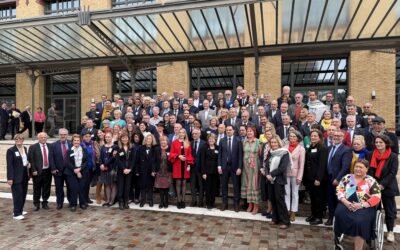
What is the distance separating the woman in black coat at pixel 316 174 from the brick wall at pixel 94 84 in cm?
1135

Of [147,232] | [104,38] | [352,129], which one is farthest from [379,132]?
[104,38]

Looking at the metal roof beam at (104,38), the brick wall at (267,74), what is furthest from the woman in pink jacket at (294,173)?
the brick wall at (267,74)

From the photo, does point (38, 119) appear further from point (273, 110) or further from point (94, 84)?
point (273, 110)

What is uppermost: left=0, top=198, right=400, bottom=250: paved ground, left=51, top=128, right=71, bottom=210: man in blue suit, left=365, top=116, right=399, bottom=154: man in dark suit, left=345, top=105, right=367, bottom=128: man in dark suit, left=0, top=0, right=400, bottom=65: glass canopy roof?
left=0, top=0, right=400, bottom=65: glass canopy roof

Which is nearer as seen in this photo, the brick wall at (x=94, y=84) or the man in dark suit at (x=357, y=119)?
the man in dark suit at (x=357, y=119)

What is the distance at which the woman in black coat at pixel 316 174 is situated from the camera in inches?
199

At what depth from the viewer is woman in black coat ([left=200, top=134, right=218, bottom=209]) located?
6.04m

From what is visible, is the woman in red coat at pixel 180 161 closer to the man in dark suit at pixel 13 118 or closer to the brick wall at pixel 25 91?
the man in dark suit at pixel 13 118

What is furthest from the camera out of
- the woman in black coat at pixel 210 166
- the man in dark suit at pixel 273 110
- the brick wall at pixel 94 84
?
the brick wall at pixel 94 84

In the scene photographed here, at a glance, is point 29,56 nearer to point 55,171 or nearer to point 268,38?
point 55,171

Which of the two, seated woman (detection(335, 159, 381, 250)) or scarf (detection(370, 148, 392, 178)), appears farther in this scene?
scarf (detection(370, 148, 392, 178))

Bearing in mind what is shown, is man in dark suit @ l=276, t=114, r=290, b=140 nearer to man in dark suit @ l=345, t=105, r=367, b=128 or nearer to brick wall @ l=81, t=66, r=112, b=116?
man in dark suit @ l=345, t=105, r=367, b=128

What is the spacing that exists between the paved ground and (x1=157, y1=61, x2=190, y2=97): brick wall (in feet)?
27.1

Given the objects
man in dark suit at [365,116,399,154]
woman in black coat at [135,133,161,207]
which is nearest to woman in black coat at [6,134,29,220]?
woman in black coat at [135,133,161,207]
